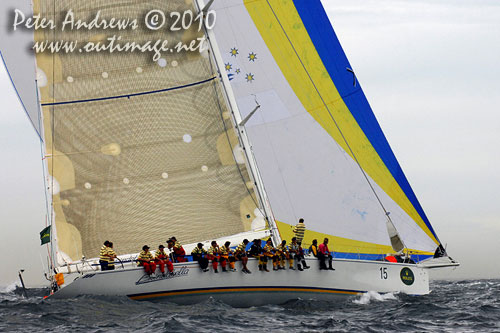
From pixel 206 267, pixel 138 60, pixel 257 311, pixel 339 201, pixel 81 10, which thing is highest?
pixel 81 10

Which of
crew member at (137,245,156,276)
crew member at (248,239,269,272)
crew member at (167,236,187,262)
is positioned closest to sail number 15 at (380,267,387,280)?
crew member at (248,239,269,272)

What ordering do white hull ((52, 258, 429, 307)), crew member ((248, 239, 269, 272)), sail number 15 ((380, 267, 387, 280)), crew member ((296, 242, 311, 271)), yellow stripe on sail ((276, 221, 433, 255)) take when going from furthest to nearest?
yellow stripe on sail ((276, 221, 433, 255)) < sail number 15 ((380, 267, 387, 280)) < crew member ((296, 242, 311, 271)) < crew member ((248, 239, 269, 272)) < white hull ((52, 258, 429, 307))

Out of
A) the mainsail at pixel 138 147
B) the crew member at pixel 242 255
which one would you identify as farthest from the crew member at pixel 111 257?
the crew member at pixel 242 255

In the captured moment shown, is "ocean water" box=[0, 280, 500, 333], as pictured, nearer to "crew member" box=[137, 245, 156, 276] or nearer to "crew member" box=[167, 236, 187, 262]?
"crew member" box=[137, 245, 156, 276]

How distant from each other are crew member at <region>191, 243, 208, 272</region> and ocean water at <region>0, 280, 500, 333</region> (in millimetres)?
751

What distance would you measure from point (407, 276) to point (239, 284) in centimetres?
448

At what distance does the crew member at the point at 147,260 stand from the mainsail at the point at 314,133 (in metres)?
4.29

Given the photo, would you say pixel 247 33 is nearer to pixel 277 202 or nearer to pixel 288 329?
pixel 277 202

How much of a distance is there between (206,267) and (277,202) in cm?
408

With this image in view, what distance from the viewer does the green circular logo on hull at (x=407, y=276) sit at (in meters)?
16.9

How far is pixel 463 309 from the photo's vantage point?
52.2 ft

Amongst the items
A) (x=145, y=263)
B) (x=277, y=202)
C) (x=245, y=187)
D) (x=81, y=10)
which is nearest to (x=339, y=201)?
(x=277, y=202)

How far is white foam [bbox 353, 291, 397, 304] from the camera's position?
629 inches

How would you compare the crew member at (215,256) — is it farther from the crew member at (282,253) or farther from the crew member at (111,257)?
the crew member at (111,257)
